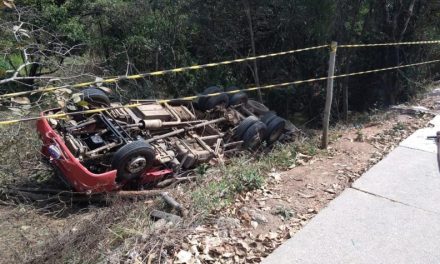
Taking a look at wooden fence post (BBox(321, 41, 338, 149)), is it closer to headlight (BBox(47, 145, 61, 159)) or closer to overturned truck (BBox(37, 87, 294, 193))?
overturned truck (BBox(37, 87, 294, 193))

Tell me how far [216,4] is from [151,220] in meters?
7.90

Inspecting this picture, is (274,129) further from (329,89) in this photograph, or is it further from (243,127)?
(329,89)

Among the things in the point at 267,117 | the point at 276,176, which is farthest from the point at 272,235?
the point at 267,117

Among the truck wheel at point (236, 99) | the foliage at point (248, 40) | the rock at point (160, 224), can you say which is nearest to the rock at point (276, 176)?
the rock at point (160, 224)

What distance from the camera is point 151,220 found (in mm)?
4375

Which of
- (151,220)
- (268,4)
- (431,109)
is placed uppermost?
(268,4)

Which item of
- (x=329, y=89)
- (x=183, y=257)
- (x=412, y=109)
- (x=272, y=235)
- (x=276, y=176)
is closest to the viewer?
(x=183, y=257)

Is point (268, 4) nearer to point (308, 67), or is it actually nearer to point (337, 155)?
point (308, 67)

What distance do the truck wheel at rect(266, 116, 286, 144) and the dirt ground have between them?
1324 millimetres

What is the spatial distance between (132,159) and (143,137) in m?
1.03

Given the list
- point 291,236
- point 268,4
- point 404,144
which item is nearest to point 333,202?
point 291,236

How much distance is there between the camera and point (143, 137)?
267 inches

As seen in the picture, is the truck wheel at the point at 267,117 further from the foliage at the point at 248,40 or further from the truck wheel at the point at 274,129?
the foliage at the point at 248,40

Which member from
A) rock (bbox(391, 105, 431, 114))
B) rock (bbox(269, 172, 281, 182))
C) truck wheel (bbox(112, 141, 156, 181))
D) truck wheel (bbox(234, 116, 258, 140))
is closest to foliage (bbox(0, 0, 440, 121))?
rock (bbox(391, 105, 431, 114))
